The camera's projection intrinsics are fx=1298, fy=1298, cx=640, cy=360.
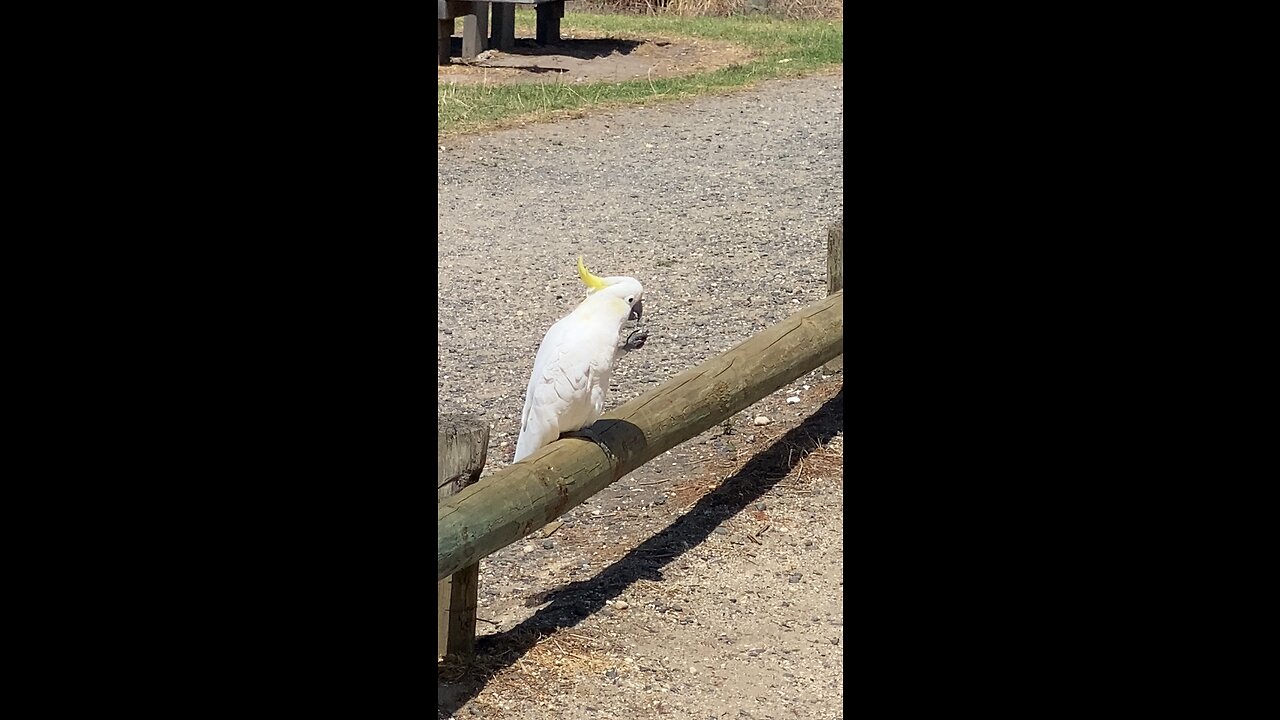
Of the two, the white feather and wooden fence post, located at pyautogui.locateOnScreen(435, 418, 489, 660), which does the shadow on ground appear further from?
the white feather

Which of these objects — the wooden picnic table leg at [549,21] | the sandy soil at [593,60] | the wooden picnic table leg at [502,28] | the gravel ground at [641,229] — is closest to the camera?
the gravel ground at [641,229]

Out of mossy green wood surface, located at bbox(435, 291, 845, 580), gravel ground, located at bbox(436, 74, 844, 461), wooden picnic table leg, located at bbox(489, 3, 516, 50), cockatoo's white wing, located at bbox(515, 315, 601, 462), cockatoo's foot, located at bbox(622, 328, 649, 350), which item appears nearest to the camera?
mossy green wood surface, located at bbox(435, 291, 845, 580)

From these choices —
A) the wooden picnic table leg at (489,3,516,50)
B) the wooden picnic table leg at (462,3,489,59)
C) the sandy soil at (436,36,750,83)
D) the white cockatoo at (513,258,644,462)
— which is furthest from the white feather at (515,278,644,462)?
the wooden picnic table leg at (489,3,516,50)

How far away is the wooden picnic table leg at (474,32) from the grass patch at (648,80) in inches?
31.7

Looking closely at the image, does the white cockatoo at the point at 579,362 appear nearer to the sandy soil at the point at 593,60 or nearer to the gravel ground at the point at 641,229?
the gravel ground at the point at 641,229

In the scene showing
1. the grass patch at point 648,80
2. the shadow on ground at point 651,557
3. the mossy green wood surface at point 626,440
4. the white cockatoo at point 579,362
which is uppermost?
the grass patch at point 648,80

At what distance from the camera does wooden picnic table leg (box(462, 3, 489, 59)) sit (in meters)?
10.1

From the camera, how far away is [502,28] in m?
10.6

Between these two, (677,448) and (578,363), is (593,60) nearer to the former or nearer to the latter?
(677,448)

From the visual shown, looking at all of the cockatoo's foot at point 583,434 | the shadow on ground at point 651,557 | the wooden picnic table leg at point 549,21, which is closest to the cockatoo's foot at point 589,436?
the cockatoo's foot at point 583,434

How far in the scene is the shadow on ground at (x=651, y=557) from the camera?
302cm

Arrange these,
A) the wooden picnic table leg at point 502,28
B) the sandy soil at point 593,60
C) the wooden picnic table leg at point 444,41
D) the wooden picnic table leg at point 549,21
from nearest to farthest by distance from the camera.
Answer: the wooden picnic table leg at point 444,41
the sandy soil at point 593,60
the wooden picnic table leg at point 502,28
the wooden picnic table leg at point 549,21

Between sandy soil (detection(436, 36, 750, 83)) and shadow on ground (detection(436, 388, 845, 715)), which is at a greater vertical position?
sandy soil (detection(436, 36, 750, 83))

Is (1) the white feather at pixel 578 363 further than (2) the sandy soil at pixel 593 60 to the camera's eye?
No
